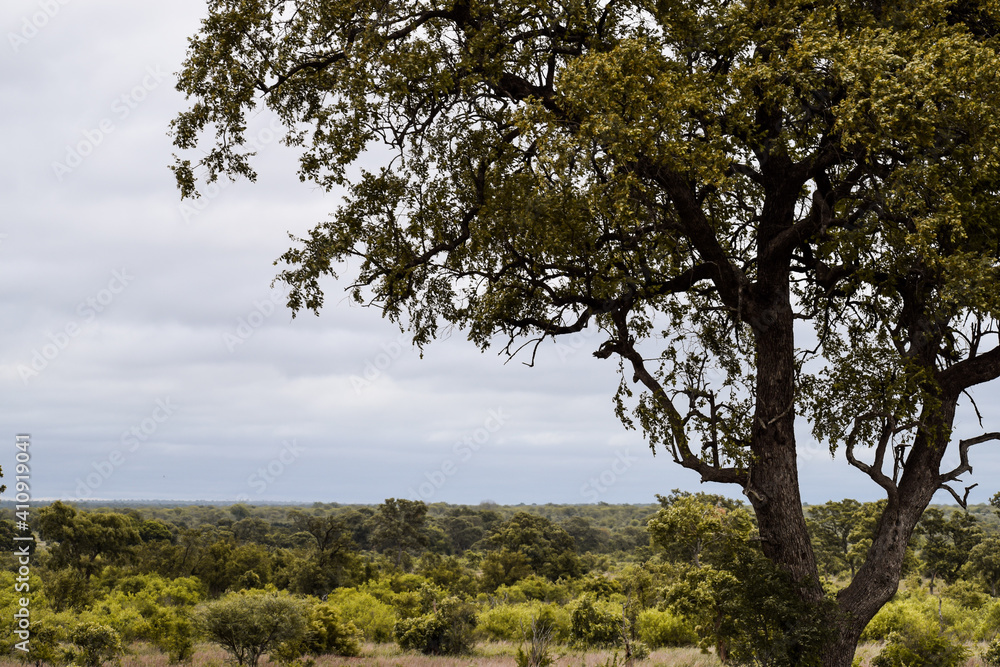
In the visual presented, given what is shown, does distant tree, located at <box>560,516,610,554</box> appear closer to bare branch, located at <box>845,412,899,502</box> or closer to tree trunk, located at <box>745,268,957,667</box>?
tree trunk, located at <box>745,268,957,667</box>

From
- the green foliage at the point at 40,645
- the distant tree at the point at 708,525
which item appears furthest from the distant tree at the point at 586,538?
the distant tree at the point at 708,525

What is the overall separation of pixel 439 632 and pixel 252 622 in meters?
10.1

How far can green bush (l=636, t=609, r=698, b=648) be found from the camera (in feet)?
85.1

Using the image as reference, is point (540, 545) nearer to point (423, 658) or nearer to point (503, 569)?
point (503, 569)

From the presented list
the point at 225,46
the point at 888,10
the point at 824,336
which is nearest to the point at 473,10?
the point at 225,46

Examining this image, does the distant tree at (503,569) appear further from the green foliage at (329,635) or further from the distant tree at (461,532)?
the distant tree at (461,532)

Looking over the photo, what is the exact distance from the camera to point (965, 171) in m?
8.01

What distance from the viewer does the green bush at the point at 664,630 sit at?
85.1 ft

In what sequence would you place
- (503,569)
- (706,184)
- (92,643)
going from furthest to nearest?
(503,569), (92,643), (706,184)

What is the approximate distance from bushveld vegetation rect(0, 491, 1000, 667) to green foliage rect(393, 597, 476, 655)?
0.06 m

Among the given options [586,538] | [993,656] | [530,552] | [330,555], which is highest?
[993,656]

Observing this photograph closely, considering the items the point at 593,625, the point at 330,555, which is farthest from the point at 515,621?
the point at 330,555

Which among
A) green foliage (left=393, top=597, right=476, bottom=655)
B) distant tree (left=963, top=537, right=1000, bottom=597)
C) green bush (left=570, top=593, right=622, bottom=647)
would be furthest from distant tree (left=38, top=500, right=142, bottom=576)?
distant tree (left=963, top=537, right=1000, bottom=597)

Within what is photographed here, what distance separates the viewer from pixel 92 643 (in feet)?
65.7
